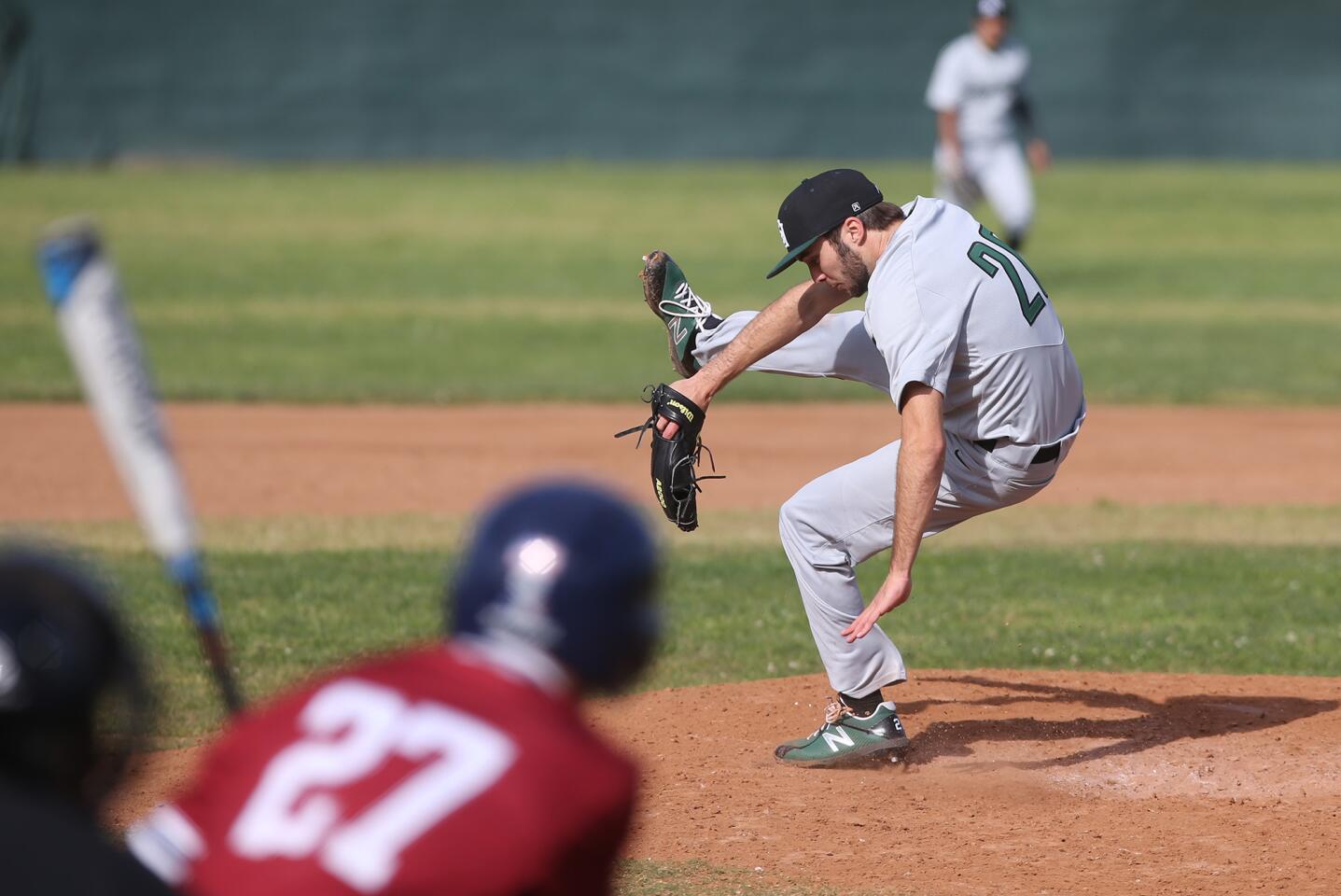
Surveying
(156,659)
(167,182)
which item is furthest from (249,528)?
(167,182)

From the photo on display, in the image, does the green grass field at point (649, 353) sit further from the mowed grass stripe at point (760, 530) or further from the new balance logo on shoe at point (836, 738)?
the new balance logo on shoe at point (836, 738)

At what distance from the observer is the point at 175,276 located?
64.7 ft

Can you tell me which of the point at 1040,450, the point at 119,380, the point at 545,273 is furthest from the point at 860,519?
the point at 545,273

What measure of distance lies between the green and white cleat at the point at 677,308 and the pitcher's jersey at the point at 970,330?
1.07 metres

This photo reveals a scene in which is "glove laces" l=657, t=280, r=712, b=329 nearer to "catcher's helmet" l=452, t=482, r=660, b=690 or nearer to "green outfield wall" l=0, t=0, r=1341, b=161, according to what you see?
"catcher's helmet" l=452, t=482, r=660, b=690

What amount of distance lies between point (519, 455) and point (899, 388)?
641 centimetres

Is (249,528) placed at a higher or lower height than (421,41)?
lower

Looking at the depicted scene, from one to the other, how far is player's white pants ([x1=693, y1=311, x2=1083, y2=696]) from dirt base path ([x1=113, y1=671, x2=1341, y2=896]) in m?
0.41

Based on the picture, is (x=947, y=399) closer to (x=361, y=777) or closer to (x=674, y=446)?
(x=674, y=446)

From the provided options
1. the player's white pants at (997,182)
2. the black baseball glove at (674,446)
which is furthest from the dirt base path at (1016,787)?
the player's white pants at (997,182)

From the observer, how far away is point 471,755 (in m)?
2.03

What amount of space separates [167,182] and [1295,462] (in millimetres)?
19900

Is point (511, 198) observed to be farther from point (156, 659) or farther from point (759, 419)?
point (156, 659)

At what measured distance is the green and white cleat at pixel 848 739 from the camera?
582 cm
